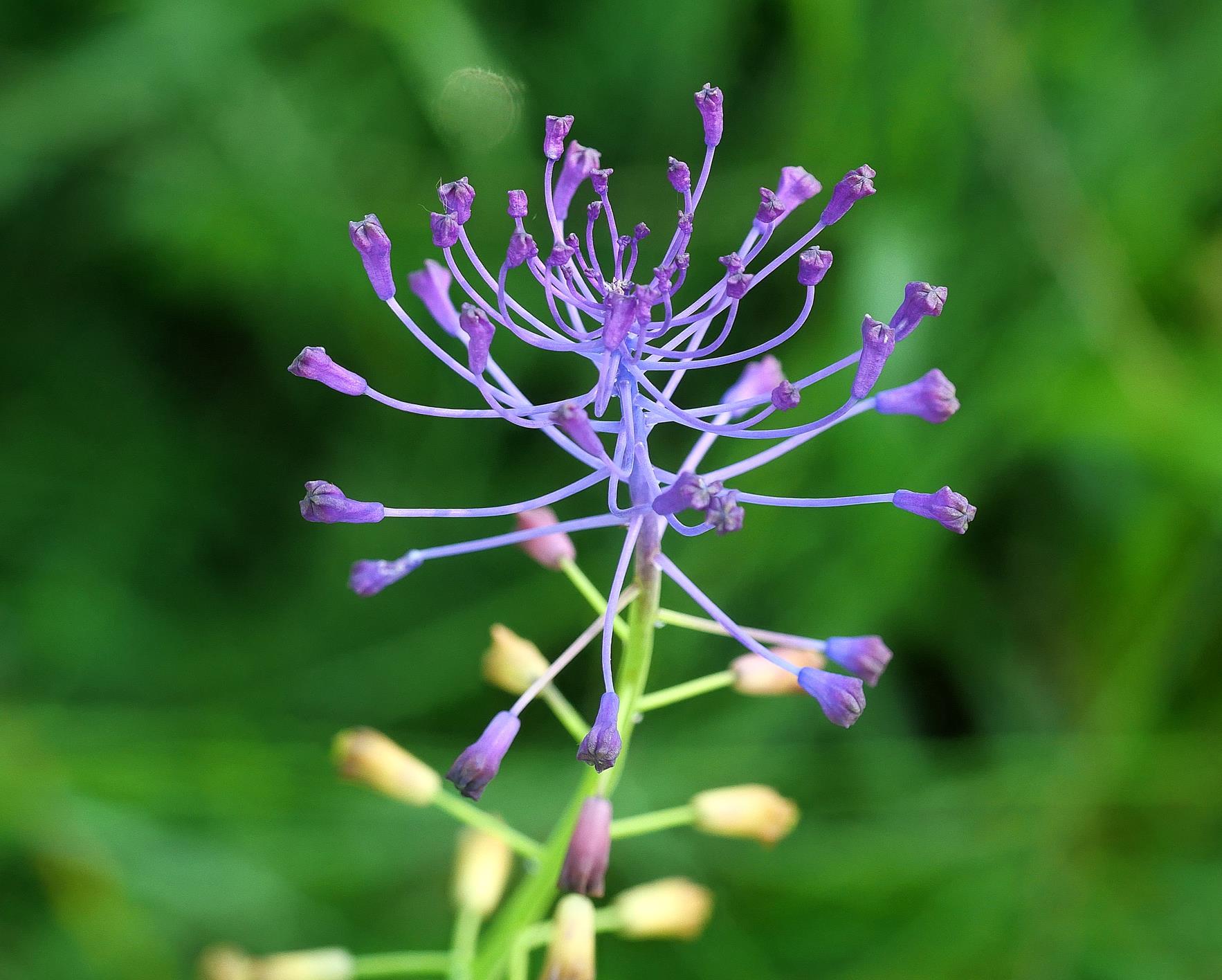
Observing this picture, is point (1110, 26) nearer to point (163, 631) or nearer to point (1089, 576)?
point (1089, 576)

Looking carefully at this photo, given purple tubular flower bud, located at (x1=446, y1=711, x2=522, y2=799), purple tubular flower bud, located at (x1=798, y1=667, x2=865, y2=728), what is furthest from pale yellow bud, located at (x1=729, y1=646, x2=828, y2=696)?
purple tubular flower bud, located at (x1=446, y1=711, x2=522, y2=799)

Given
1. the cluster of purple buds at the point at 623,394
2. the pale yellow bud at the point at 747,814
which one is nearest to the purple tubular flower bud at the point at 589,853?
the cluster of purple buds at the point at 623,394

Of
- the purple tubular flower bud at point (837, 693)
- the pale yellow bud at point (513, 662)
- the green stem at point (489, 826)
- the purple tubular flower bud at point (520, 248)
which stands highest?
the purple tubular flower bud at point (520, 248)

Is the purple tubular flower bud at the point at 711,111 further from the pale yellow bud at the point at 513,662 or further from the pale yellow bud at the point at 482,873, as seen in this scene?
the pale yellow bud at the point at 482,873

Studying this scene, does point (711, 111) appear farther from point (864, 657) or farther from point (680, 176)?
point (864, 657)

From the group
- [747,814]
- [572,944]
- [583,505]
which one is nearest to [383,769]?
[572,944]

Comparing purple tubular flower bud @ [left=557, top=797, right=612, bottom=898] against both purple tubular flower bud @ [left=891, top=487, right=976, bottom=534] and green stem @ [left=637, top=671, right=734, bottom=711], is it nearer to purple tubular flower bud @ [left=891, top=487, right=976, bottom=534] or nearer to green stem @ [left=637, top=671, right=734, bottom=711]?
green stem @ [left=637, top=671, right=734, bottom=711]

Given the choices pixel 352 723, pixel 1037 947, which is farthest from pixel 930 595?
pixel 352 723
